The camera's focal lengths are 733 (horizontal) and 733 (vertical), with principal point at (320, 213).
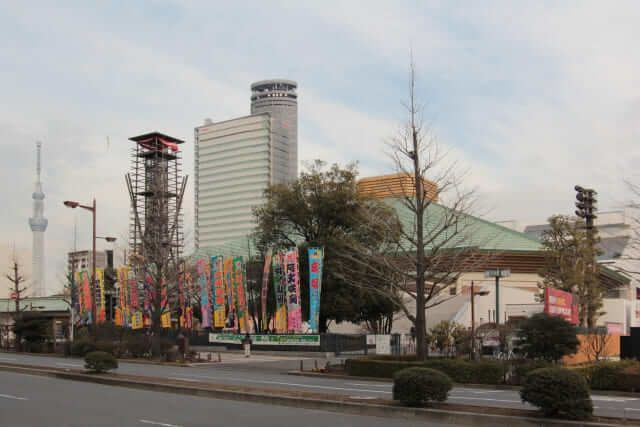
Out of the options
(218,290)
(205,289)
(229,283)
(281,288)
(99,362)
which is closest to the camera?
(99,362)

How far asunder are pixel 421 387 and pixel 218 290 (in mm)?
39534

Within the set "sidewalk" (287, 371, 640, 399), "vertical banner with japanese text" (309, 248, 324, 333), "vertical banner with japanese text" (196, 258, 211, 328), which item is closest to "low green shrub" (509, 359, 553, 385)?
"sidewalk" (287, 371, 640, 399)

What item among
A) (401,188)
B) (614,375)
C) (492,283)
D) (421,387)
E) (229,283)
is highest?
(401,188)

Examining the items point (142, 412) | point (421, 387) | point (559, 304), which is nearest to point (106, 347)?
point (559, 304)

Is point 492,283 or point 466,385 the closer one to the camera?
point 466,385

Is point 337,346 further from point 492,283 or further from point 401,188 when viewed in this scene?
point 492,283

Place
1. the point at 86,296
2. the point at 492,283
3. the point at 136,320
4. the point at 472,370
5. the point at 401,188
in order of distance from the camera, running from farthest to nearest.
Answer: the point at 492,283, the point at 86,296, the point at 136,320, the point at 401,188, the point at 472,370

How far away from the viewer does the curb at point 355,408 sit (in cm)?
1330

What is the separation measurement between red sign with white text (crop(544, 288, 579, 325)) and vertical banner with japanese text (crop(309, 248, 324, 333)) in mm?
16788

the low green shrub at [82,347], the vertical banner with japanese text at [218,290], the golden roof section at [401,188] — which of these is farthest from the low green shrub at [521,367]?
the vertical banner with japanese text at [218,290]

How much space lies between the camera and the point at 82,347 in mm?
41906

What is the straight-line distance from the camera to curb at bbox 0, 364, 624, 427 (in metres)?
13.3

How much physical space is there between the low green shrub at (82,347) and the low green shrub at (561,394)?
32.5m

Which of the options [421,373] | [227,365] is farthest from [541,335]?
[227,365]
